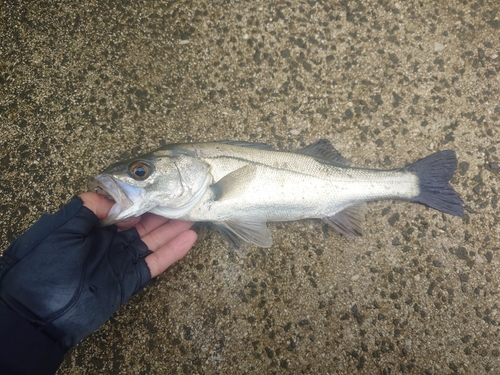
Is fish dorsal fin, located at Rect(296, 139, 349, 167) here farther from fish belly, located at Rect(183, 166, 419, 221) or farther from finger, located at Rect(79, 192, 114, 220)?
finger, located at Rect(79, 192, 114, 220)

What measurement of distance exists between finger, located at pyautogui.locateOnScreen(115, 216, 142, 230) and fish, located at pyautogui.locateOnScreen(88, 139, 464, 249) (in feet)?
0.66

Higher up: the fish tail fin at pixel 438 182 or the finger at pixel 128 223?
the finger at pixel 128 223

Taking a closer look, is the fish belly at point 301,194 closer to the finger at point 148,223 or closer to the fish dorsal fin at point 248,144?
the fish dorsal fin at point 248,144

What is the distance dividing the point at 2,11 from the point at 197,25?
1.68 meters

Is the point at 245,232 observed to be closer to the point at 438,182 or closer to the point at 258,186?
the point at 258,186

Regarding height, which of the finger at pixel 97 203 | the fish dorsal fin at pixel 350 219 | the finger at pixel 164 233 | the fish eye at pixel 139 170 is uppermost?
the fish eye at pixel 139 170

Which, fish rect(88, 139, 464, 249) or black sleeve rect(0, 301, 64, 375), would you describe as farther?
fish rect(88, 139, 464, 249)

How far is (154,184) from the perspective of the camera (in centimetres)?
238

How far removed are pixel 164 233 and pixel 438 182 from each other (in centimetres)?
206

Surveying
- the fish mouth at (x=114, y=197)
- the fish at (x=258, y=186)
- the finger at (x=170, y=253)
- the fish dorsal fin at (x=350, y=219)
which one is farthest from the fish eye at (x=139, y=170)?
the fish dorsal fin at (x=350, y=219)

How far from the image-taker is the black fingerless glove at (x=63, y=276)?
213 cm

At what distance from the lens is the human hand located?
7.01 feet

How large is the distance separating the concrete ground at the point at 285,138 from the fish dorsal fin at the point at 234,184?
46cm

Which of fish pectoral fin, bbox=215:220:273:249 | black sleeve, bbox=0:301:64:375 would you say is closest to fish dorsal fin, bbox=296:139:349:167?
fish pectoral fin, bbox=215:220:273:249
